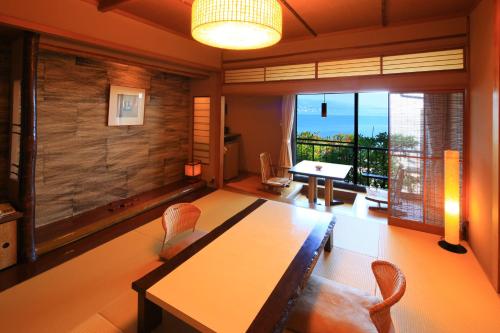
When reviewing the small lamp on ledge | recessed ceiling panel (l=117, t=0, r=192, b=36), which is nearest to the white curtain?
the small lamp on ledge

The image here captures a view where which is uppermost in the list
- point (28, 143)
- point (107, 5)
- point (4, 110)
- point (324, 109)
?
point (107, 5)

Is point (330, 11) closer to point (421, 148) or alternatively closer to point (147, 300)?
point (421, 148)

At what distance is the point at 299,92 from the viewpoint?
4.37 meters

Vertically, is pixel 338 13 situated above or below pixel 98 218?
above

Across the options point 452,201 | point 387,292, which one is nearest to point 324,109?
point 452,201

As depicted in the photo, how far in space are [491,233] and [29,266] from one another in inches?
184

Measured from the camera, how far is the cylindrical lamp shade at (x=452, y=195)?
120 inches

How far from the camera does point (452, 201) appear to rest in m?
3.04

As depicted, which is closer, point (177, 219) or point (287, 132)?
point (177, 219)

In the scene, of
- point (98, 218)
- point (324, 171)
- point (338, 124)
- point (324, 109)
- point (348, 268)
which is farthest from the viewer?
point (338, 124)

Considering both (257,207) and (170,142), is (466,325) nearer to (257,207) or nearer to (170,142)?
(257,207)

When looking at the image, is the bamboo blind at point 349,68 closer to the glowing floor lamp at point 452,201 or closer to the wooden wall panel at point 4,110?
the glowing floor lamp at point 452,201

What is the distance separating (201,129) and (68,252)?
342 cm

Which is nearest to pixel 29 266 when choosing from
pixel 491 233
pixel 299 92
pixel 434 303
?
pixel 434 303
